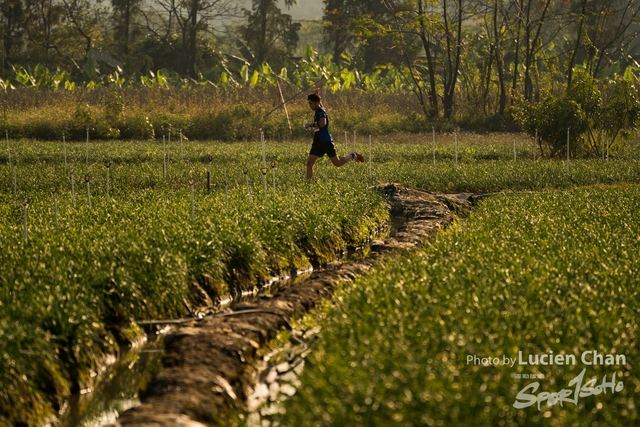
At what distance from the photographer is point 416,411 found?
5363 mm

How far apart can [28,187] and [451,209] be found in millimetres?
7988

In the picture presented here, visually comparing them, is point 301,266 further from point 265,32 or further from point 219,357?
point 265,32

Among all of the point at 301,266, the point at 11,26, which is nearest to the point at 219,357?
the point at 301,266

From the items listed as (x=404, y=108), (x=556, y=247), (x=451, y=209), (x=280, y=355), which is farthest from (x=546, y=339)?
(x=404, y=108)

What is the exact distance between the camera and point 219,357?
7.44 metres

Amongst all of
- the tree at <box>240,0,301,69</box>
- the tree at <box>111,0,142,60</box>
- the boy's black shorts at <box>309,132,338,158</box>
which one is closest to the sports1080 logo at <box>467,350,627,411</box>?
the boy's black shorts at <box>309,132,338,158</box>

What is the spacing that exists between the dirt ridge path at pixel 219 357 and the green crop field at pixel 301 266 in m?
0.71

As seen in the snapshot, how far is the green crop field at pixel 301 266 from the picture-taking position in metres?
6.05

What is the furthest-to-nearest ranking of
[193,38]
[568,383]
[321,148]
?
[193,38] → [321,148] → [568,383]

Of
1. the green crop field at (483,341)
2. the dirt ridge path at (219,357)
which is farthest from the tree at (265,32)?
the green crop field at (483,341)

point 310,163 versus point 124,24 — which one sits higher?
point 124,24

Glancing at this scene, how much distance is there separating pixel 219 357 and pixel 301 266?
470cm

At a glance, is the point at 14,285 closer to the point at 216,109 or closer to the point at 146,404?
the point at 146,404

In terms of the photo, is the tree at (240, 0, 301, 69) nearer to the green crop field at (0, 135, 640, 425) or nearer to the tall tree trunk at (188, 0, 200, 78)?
the tall tree trunk at (188, 0, 200, 78)
